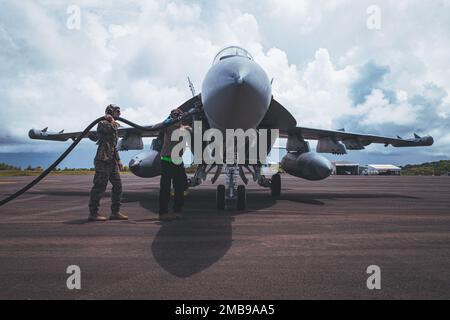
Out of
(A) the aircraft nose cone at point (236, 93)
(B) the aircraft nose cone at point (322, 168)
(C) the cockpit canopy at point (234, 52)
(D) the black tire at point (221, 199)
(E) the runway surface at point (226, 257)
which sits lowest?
(E) the runway surface at point (226, 257)

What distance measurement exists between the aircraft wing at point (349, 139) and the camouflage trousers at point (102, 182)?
9258 millimetres

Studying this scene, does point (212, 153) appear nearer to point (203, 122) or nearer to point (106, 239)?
point (203, 122)

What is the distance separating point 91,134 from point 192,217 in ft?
35.4

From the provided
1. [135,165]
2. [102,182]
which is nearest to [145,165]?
[135,165]

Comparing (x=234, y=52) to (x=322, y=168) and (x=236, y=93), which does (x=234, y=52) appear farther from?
(x=322, y=168)

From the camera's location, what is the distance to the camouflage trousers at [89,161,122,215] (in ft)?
A: 23.0

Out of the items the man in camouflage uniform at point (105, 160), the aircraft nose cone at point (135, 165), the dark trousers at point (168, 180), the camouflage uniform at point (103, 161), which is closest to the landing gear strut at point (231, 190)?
the dark trousers at point (168, 180)

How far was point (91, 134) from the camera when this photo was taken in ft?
53.2

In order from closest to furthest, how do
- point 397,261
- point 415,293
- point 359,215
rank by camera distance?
point 415,293 < point 397,261 < point 359,215

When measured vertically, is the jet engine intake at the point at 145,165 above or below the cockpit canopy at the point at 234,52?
below

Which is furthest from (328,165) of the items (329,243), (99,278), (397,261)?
(99,278)

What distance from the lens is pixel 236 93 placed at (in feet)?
19.1

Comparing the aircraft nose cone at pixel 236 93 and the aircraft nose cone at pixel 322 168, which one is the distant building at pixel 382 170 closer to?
the aircraft nose cone at pixel 322 168

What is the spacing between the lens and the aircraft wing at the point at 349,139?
15345 millimetres
